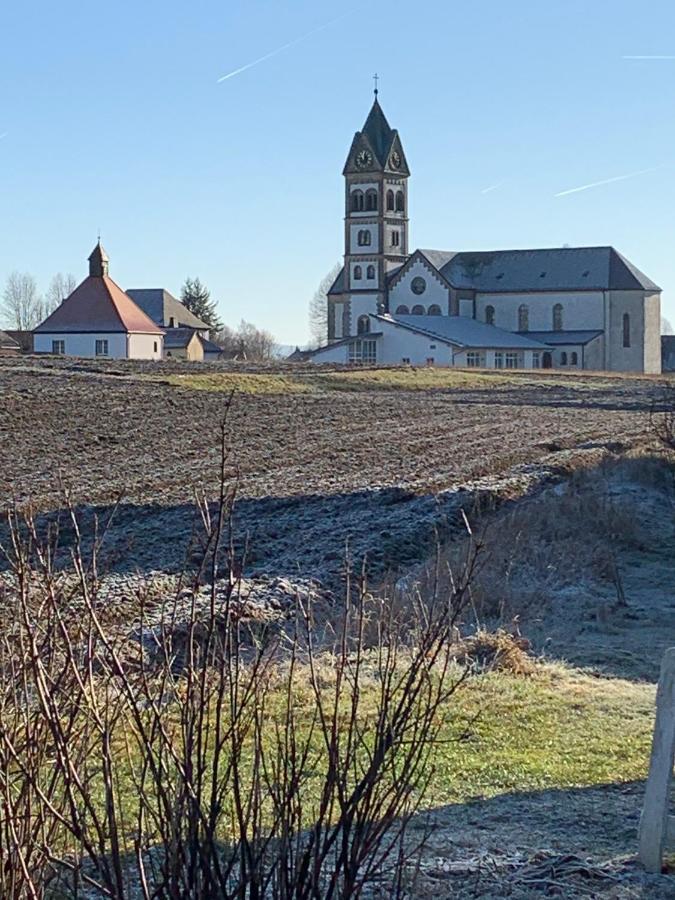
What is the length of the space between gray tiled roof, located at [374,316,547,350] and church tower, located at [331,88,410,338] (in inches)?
431

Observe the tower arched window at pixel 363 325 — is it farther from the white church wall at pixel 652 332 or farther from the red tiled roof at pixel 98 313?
the red tiled roof at pixel 98 313

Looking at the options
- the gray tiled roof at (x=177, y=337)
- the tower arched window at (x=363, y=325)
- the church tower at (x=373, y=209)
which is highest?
the church tower at (x=373, y=209)

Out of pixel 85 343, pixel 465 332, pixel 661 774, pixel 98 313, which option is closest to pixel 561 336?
pixel 465 332

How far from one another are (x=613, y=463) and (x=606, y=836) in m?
19.7

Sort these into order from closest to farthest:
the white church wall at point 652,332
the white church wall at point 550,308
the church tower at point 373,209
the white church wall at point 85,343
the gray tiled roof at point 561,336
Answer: the white church wall at point 85,343, the gray tiled roof at point 561,336, the white church wall at point 550,308, the white church wall at point 652,332, the church tower at point 373,209

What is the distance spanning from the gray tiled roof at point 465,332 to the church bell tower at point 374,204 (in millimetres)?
11579

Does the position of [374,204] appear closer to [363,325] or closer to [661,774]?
[363,325]

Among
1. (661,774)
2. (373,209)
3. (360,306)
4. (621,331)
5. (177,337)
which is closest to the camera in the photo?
(661,774)

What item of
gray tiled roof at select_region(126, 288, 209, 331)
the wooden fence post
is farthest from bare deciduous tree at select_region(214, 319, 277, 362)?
the wooden fence post

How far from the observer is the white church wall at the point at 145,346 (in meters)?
86.9

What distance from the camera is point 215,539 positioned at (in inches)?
167

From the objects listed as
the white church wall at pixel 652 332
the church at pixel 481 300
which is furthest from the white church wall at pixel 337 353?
the white church wall at pixel 652 332

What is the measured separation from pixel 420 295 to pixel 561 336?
12.0 m

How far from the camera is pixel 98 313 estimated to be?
88.2m
